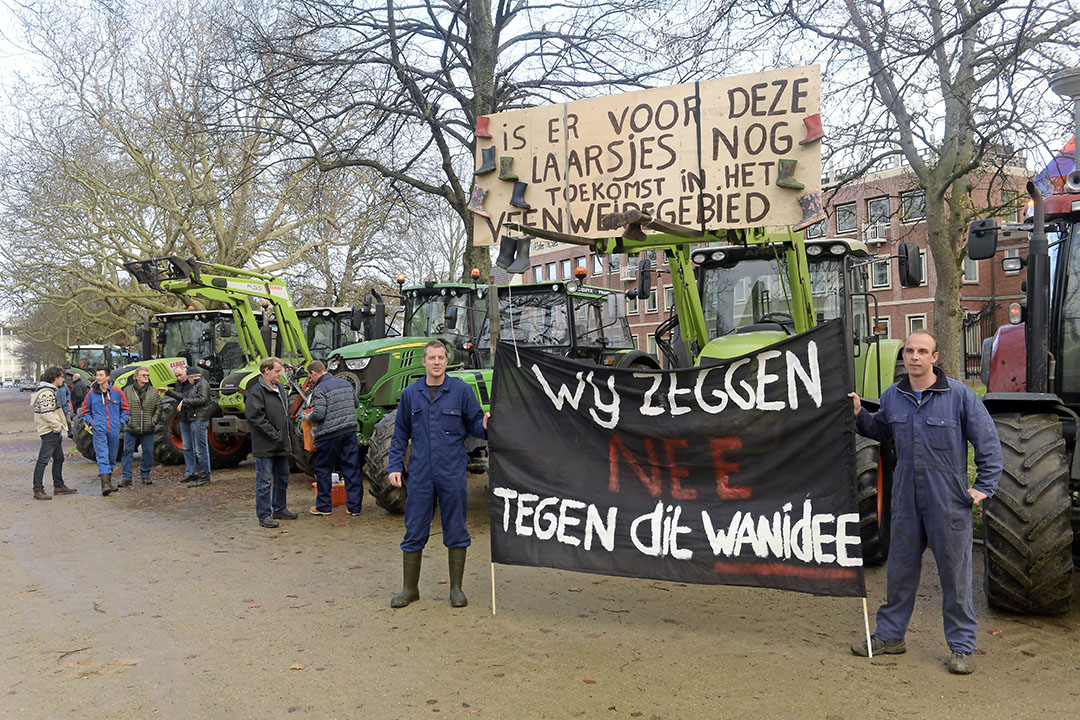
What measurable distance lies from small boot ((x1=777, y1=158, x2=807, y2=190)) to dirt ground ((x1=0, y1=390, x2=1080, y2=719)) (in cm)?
292

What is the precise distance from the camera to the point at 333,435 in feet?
31.4

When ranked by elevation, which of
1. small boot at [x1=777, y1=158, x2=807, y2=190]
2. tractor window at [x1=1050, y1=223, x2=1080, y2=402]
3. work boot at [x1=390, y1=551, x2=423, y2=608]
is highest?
small boot at [x1=777, y1=158, x2=807, y2=190]

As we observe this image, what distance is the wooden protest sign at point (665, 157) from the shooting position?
19.6 feet

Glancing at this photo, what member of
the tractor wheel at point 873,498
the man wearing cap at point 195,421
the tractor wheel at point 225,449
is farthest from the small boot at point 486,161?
the tractor wheel at point 225,449

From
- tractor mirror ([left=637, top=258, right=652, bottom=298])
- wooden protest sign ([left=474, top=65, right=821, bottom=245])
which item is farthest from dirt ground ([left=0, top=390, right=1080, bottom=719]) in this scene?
tractor mirror ([left=637, top=258, right=652, bottom=298])

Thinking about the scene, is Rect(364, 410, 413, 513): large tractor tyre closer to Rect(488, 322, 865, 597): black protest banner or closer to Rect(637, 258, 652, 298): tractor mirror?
Rect(637, 258, 652, 298): tractor mirror

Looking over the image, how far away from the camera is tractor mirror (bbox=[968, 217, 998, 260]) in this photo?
5.47m

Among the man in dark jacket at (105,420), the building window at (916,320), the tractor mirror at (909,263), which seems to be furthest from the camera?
the building window at (916,320)

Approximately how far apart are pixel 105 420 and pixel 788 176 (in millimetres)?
10936

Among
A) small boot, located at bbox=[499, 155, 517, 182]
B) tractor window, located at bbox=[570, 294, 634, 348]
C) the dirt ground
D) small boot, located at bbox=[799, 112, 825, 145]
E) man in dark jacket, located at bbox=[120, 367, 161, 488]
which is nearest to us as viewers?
the dirt ground

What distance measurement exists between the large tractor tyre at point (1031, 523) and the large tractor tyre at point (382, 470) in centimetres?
561

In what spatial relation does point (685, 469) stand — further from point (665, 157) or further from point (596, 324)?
point (596, 324)

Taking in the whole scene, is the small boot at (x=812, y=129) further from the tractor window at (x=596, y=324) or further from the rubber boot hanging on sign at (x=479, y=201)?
the tractor window at (x=596, y=324)

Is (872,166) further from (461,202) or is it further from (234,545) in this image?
(234,545)
